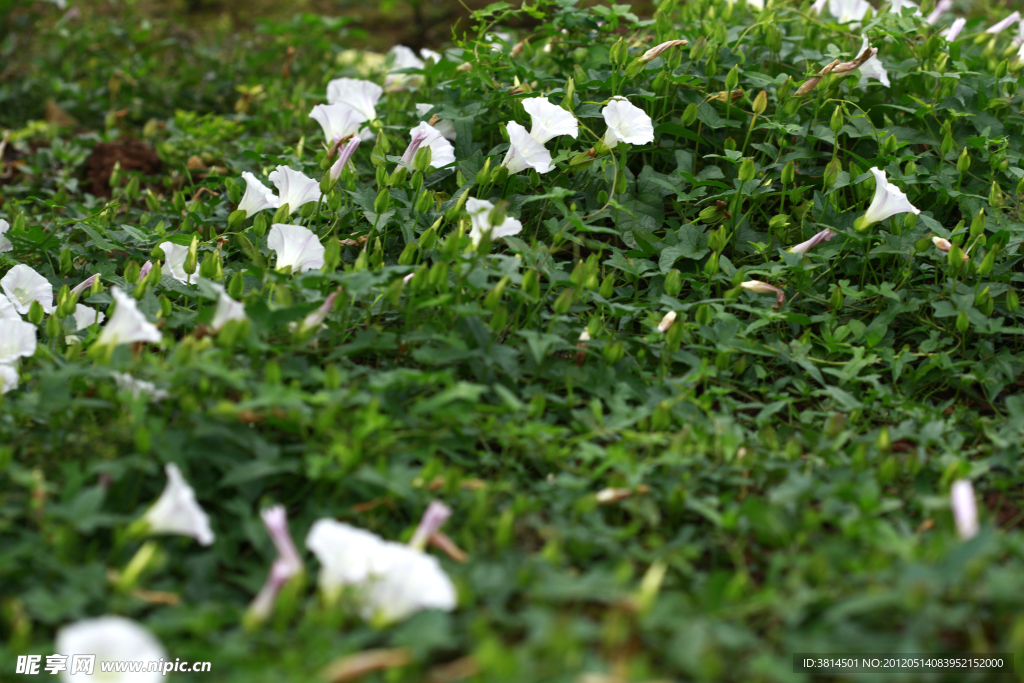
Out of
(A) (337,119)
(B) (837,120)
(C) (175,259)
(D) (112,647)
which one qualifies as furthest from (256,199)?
(B) (837,120)

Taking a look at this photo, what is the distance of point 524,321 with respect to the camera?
73.9 inches

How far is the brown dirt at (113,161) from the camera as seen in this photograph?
3010 mm

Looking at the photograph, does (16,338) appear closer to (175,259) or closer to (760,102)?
(175,259)

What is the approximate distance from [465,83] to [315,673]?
1730 millimetres

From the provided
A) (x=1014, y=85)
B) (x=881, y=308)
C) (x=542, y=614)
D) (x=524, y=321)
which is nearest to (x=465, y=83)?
(x=524, y=321)

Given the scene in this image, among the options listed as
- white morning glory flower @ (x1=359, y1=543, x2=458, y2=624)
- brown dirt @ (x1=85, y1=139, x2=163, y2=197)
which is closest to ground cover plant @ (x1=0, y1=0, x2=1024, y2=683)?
white morning glory flower @ (x1=359, y1=543, x2=458, y2=624)

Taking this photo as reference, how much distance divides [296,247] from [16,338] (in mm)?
576

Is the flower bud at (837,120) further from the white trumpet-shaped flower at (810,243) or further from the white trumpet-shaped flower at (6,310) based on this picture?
the white trumpet-shaped flower at (6,310)

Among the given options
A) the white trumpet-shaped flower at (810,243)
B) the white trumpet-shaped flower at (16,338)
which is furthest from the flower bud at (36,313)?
the white trumpet-shaped flower at (810,243)

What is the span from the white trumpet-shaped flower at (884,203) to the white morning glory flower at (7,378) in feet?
5.88

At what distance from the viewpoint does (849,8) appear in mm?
2674

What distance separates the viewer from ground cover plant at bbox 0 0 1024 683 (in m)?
1.20

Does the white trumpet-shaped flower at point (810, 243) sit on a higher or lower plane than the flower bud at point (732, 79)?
lower

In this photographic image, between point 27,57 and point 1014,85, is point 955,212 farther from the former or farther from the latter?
point 27,57
